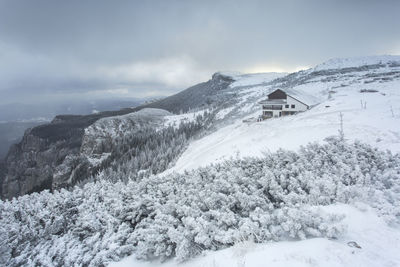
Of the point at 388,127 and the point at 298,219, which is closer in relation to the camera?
the point at 298,219

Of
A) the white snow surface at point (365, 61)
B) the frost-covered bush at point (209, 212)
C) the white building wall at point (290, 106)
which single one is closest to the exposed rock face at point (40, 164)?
the white building wall at point (290, 106)

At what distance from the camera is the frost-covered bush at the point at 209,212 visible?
17.7 ft

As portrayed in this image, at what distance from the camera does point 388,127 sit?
53.7ft

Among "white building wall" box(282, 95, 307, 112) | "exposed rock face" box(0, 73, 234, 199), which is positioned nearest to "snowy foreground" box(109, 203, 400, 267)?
"white building wall" box(282, 95, 307, 112)

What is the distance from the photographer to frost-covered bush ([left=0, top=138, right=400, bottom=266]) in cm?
539

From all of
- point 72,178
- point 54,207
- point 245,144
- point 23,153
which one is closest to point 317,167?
point 54,207

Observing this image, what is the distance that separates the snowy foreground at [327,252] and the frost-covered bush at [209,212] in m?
0.26

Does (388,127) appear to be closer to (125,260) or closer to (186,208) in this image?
(186,208)

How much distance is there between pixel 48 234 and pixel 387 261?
11320 millimetres

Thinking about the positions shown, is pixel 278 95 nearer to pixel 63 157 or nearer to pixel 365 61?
pixel 365 61

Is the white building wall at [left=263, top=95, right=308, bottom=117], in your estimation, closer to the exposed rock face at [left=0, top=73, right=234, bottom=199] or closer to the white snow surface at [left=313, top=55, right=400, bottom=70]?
the exposed rock face at [left=0, top=73, right=234, bottom=199]

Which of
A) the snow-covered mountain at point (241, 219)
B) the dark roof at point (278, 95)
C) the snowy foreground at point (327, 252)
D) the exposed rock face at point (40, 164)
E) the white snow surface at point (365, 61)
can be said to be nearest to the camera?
the snowy foreground at point (327, 252)

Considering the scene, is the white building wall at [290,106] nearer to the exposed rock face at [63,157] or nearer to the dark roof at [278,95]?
the dark roof at [278,95]

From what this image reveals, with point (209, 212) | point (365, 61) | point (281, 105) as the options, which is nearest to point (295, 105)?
point (281, 105)
